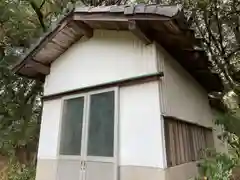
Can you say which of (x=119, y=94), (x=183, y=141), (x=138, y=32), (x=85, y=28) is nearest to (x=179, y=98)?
(x=183, y=141)

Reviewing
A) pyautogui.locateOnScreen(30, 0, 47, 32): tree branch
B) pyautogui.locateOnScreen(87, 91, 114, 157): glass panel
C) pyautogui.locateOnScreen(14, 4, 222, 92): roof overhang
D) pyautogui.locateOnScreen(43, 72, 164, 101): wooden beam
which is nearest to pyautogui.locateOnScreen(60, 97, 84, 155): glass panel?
pyautogui.locateOnScreen(43, 72, 164, 101): wooden beam

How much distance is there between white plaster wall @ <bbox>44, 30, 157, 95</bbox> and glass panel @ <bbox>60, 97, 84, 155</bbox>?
1.26 ft

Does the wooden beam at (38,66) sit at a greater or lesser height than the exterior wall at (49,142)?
greater

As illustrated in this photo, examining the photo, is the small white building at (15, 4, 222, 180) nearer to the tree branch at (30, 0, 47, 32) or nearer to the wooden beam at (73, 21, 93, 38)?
the wooden beam at (73, 21, 93, 38)

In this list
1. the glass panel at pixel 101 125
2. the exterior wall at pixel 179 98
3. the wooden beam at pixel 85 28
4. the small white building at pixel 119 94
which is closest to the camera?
the small white building at pixel 119 94

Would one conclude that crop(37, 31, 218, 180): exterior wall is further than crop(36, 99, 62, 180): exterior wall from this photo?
No

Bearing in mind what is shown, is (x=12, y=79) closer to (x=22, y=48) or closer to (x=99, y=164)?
(x=22, y=48)

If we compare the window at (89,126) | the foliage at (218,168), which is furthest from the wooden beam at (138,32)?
the foliage at (218,168)

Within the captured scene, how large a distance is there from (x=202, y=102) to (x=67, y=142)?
388cm

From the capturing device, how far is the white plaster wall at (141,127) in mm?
3986

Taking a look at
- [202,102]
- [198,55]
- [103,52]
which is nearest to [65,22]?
[103,52]

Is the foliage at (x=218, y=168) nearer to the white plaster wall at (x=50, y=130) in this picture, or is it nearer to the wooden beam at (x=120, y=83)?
the wooden beam at (x=120, y=83)

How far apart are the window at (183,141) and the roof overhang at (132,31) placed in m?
1.39

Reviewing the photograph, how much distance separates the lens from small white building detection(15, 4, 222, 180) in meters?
4.10
